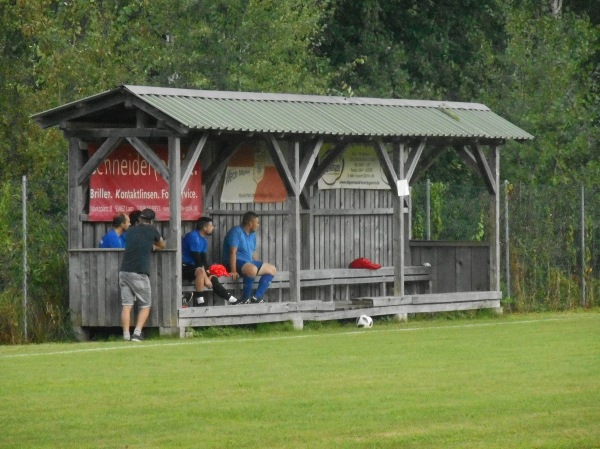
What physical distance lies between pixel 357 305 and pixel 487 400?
406 inches

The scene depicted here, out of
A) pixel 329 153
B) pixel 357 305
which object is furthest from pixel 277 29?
pixel 357 305

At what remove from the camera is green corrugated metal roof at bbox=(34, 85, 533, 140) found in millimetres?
21266

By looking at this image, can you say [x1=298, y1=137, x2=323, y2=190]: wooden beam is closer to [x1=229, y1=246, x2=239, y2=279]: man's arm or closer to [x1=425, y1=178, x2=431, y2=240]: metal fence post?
[x1=229, y1=246, x2=239, y2=279]: man's arm

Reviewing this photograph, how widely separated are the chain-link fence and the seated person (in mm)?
7299

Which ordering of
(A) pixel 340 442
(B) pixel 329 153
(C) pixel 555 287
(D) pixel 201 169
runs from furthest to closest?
(C) pixel 555 287, (B) pixel 329 153, (D) pixel 201 169, (A) pixel 340 442

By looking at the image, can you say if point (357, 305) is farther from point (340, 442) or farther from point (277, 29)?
point (340, 442)

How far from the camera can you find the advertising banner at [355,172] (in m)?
25.6

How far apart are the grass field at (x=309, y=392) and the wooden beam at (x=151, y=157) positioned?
7.09 feet

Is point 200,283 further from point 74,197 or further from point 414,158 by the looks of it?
point 414,158

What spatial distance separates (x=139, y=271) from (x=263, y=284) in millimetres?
2579

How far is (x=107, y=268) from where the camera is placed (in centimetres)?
2139

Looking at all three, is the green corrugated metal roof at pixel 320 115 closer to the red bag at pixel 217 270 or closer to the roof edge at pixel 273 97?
the roof edge at pixel 273 97

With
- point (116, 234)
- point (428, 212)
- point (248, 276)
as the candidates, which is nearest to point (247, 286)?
point (248, 276)

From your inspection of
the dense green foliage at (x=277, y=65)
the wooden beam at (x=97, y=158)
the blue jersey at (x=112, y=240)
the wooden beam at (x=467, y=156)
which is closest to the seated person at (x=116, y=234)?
the blue jersey at (x=112, y=240)
